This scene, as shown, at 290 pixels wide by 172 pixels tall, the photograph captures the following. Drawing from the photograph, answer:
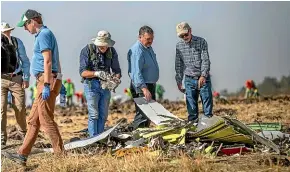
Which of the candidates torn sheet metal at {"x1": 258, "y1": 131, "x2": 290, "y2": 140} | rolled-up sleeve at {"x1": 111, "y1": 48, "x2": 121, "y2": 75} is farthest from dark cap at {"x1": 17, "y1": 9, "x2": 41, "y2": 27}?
torn sheet metal at {"x1": 258, "y1": 131, "x2": 290, "y2": 140}

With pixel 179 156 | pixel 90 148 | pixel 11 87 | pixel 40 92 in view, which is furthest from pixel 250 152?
pixel 11 87

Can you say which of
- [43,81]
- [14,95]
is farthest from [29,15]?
[14,95]

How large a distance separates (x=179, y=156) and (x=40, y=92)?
1767 millimetres

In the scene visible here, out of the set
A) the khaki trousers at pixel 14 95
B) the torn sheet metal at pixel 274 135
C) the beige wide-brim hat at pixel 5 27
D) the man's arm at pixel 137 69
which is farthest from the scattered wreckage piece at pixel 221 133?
the beige wide-brim hat at pixel 5 27

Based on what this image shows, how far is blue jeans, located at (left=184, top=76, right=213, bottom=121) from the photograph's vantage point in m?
9.52

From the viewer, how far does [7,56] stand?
973cm

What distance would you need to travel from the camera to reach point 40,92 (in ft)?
24.8

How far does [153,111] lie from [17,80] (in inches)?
93.3

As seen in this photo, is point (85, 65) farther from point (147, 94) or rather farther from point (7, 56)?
point (7, 56)

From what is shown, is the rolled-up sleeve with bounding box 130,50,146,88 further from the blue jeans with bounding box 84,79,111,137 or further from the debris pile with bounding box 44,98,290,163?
the debris pile with bounding box 44,98,290,163

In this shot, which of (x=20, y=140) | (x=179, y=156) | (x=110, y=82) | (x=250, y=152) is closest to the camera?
(x=179, y=156)

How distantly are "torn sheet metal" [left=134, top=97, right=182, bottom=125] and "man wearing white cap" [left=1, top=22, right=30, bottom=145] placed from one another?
75.5 inches

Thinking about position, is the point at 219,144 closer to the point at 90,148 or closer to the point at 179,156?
the point at 179,156

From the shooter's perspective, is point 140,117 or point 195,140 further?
point 140,117
